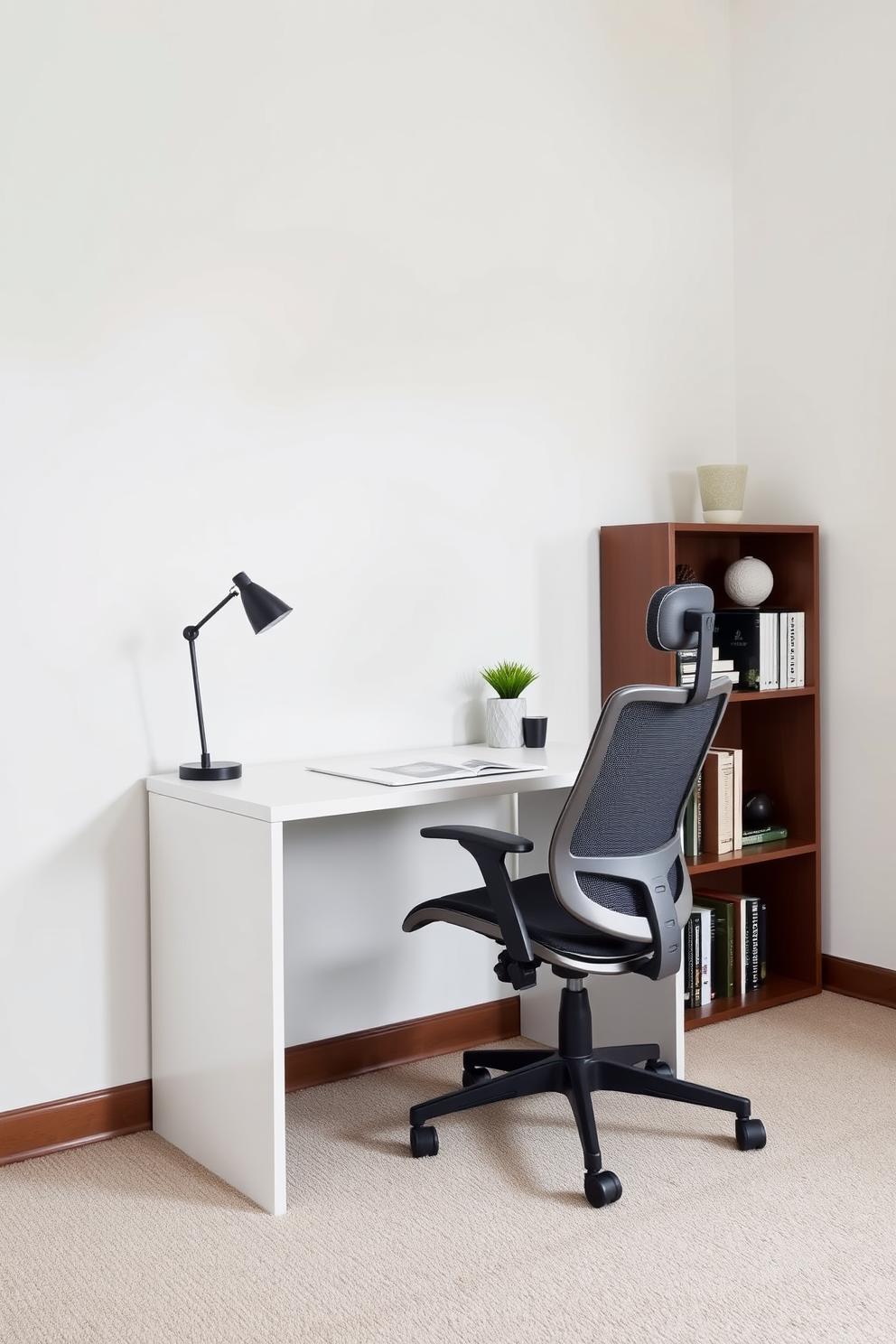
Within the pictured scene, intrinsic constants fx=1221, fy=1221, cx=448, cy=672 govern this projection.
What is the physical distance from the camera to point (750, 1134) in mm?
2504

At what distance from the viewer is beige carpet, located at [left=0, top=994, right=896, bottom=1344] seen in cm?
193

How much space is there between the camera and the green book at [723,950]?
3486 mm

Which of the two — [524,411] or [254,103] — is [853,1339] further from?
[254,103]

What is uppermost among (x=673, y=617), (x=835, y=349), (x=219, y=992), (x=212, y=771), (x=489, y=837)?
(x=835, y=349)

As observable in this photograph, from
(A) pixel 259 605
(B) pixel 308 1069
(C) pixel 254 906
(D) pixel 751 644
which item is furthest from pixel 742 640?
(C) pixel 254 906

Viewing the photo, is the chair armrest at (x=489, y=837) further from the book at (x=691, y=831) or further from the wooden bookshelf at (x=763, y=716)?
the book at (x=691, y=831)

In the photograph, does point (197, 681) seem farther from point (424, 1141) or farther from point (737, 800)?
point (737, 800)

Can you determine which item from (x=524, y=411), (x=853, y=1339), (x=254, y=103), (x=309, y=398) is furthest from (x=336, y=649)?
(x=853, y=1339)

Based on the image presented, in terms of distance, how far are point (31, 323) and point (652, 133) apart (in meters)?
2.01

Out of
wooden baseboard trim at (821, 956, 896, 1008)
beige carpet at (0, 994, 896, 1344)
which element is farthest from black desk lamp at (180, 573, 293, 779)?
wooden baseboard trim at (821, 956, 896, 1008)

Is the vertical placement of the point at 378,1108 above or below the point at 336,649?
below

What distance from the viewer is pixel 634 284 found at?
3568 millimetres

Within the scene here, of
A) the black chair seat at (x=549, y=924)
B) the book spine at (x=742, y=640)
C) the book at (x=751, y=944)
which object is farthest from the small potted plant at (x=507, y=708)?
the book at (x=751, y=944)

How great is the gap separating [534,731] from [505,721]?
78mm
